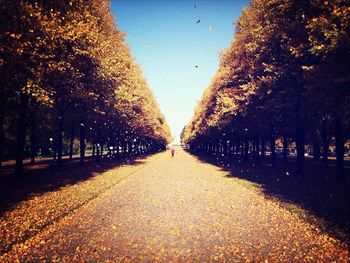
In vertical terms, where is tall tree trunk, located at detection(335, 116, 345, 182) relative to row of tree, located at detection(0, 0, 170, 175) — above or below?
below

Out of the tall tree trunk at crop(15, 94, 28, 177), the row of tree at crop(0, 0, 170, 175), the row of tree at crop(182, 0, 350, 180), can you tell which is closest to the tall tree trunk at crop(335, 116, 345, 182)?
the row of tree at crop(182, 0, 350, 180)

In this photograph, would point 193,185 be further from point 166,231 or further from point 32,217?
point 32,217

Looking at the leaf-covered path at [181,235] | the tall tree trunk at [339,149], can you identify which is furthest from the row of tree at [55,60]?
the tall tree trunk at [339,149]

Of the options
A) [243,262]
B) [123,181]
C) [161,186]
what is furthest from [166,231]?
[123,181]

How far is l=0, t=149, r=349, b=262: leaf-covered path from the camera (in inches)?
272

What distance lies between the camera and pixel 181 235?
8.41 m

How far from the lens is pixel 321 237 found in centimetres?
805

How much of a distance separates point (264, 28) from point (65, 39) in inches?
617

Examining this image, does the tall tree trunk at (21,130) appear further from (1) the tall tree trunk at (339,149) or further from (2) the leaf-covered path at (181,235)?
(1) the tall tree trunk at (339,149)

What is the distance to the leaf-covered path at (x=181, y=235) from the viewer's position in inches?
272

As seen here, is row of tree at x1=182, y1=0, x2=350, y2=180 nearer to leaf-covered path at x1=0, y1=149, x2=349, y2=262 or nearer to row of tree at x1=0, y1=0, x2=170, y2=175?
leaf-covered path at x1=0, y1=149, x2=349, y2=262

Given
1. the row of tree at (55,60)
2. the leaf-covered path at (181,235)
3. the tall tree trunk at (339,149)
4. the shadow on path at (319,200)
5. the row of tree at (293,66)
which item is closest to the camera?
the leaf-covered path at (181,235)

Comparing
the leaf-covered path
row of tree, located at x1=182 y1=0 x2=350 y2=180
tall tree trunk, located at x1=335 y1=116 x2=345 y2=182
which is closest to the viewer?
the leaf-covered path

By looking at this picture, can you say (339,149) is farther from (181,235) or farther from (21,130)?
(21,130)
